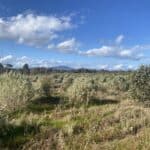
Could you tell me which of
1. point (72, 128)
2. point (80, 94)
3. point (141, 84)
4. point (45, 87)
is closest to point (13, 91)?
point (80, 94)

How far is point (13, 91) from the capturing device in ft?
101

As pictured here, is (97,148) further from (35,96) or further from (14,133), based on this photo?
(35,96)

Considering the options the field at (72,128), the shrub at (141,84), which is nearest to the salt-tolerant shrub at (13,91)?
the field at (72,128)

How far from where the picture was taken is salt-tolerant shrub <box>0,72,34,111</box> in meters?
29.7

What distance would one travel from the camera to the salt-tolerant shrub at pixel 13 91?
2974 cm

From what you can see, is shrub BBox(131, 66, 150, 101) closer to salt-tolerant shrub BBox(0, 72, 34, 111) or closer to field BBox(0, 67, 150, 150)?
field BBox(0, 67, 150, 150)

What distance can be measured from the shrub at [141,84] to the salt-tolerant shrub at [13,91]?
32.4 feet

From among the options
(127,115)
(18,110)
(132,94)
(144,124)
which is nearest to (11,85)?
(18,110)

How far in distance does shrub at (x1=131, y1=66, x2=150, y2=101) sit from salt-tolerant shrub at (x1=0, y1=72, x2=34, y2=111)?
9.89m

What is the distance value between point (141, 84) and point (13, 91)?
37.2 ft

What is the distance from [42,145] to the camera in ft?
39.4

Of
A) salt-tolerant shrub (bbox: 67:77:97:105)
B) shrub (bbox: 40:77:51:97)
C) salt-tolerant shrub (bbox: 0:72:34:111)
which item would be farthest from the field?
shrub (bbox: 40:77:51:97)

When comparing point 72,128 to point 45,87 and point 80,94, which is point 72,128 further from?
point 45,87

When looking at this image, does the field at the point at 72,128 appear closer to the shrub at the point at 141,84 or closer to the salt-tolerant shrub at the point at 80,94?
the shrub at the point at 141,84
